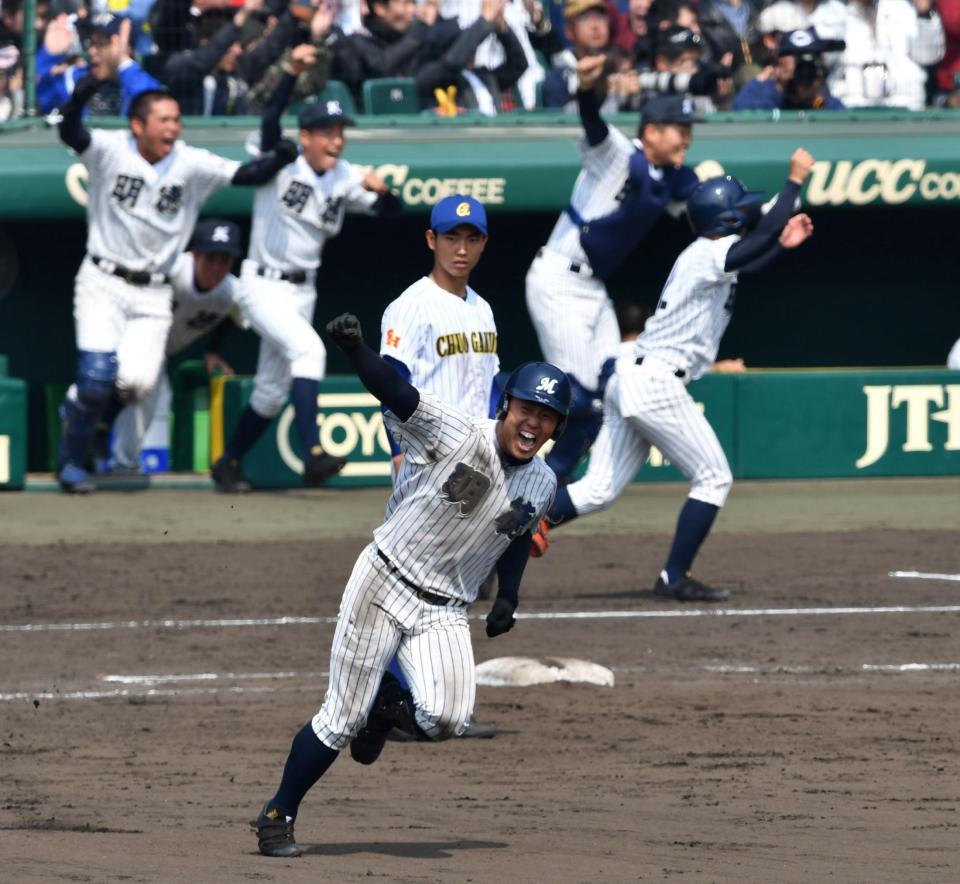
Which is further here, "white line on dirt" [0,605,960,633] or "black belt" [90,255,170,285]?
"black belt" [90,255,170,285]

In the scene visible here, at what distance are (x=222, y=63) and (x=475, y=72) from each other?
165cm

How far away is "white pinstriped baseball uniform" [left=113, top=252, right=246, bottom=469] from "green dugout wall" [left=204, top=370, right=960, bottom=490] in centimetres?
52

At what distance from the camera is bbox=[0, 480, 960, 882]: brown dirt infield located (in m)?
5.30

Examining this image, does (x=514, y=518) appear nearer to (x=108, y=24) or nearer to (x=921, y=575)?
(x=921, y=575)

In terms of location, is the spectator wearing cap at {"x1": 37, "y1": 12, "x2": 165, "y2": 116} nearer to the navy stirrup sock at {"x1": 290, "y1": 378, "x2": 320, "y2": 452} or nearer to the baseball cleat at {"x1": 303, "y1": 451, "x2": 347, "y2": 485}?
the navy stirrup sock at {"x1": 290, "y1": 378, "x2": 320, "y2": 452}

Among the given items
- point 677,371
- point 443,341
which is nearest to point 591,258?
point 677,371

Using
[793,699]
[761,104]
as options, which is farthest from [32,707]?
[761,104]

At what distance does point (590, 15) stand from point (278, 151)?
2269mm

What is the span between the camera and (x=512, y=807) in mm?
5930

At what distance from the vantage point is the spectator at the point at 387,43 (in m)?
13.3

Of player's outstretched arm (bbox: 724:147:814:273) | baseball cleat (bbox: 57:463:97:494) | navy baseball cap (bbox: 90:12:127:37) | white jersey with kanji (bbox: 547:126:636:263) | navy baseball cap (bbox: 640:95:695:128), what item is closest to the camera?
player's outstretched arm (bbox: 724:147:814:273)

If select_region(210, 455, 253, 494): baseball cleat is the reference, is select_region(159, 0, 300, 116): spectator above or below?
above

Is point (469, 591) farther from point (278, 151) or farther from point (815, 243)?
point (815, 243)

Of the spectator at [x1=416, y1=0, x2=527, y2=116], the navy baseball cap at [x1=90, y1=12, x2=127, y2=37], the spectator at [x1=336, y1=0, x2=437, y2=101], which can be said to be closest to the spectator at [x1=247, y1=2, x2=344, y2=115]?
the spectator at [x1=336, y1=0, x2=437, y2=101]
